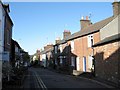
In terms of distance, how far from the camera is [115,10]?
34750 mm

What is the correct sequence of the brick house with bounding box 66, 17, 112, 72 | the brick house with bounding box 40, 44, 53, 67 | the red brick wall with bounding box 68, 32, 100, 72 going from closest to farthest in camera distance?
1. the brick house with bounding box 66, 17, 112, 72
2. the red brick wall with bounding box 68, 32, 100, 72
3. the brick house with bounding box 40, 44, 53, 67

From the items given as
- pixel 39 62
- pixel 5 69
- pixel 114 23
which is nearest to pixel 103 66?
pixel 114 23

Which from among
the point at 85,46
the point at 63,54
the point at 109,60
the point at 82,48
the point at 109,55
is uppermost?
the point at 85,46

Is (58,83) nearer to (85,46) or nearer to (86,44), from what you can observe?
(86,44)

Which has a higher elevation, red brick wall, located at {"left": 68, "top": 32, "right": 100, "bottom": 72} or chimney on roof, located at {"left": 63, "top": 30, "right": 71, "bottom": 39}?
chimney on roof, located at {"left": 63, "top": 30, "right": 71, "bottom": 39}

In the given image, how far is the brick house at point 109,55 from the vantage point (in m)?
23.9

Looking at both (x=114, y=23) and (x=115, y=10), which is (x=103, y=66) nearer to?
(x=114, y=23)

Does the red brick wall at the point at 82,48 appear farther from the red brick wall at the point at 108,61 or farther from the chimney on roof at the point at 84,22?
the chimney on roof at the point at 84,22

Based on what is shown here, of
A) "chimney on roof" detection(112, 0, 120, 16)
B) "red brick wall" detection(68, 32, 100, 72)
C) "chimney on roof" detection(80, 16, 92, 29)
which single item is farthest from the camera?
"chimney on roof" detection(80, 16, 92, 29)

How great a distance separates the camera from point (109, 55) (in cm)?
2602

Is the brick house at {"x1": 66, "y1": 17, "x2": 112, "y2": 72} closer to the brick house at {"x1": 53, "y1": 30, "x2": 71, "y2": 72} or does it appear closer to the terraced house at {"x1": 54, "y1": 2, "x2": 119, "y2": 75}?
the terraced house at {"x1": 54, "y1": 2, "x2": 119, "y2": 75}

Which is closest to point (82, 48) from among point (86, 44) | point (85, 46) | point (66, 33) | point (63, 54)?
point (85, 46)

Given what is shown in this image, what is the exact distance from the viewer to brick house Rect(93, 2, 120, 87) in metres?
23.9

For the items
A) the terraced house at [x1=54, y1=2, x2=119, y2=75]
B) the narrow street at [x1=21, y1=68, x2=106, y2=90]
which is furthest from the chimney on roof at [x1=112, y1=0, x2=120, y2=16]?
the narrow street at [x1=21, y1=68, x2=106, y2=90]
